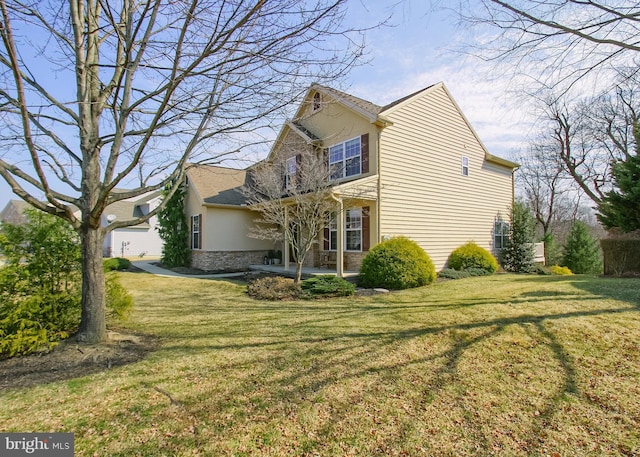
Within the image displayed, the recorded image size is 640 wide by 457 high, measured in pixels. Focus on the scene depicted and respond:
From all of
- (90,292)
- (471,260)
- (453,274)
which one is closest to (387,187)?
(453,274)

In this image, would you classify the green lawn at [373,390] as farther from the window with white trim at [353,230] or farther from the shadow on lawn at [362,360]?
the window with white trim at [353,230]

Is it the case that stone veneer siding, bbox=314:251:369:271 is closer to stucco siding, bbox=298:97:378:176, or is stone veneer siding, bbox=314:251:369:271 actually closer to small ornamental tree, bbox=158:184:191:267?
stucco siding, bbox=298:97:378:176

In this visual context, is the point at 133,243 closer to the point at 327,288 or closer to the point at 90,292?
the point at 327,288

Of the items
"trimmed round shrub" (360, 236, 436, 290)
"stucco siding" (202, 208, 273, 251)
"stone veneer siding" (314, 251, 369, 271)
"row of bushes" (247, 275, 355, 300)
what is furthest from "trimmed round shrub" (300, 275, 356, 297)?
"stucco siding" (202, 208, 273, 251)

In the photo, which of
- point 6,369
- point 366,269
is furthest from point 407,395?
point 366,269

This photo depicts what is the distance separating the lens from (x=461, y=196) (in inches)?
604

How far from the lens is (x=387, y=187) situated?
41.1 feet

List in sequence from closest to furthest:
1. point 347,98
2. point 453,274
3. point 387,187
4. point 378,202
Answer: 1. point 347,98
2. point 378,202
3. point 387,187
4. point 453,274

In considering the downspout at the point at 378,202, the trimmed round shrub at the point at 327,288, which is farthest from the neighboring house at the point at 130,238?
the trimmed round shrub at the point at 327,288

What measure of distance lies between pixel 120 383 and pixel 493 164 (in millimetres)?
17920

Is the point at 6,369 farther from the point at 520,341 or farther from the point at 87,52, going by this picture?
the point at 520,341

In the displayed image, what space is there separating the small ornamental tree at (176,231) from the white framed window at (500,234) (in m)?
15.8

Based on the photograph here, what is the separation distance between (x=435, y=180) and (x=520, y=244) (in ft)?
19.2

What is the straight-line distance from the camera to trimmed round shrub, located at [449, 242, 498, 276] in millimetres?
14039
